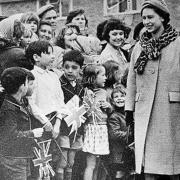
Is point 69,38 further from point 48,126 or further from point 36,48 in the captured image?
point 48,126

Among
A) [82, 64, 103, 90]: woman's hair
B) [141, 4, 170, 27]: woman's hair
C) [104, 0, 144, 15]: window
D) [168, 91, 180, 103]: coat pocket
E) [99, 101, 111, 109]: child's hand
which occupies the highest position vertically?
[104, 0, 144, 15]: window

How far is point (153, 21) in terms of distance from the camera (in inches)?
148

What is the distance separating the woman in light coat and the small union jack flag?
718mm

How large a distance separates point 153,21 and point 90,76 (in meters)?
0.82

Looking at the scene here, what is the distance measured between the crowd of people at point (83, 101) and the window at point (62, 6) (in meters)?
0.10

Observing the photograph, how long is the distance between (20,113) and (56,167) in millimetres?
642

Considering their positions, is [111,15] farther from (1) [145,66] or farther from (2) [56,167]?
(2) [56,167]

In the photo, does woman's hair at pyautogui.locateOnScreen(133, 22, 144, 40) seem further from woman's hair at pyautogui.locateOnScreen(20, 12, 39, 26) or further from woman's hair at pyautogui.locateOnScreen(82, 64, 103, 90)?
woman's hair at pyautogui.locateOnScreen(20, 12, 39, 26)

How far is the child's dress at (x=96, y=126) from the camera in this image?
13.6 feet

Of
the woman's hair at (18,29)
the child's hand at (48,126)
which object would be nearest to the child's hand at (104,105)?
the child's hand at (48,126)

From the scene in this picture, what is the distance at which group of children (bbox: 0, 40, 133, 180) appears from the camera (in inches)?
138

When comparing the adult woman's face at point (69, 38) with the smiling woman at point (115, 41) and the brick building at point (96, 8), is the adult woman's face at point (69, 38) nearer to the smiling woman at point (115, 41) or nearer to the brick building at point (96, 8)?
the brick building at point (96, 8)

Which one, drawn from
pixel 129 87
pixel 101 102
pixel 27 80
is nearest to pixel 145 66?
pixel 129 87

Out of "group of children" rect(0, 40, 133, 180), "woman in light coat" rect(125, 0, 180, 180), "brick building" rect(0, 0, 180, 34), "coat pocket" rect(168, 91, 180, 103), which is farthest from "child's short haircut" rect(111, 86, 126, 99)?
"coat pocket" rect(168, 91, 180, 103)
